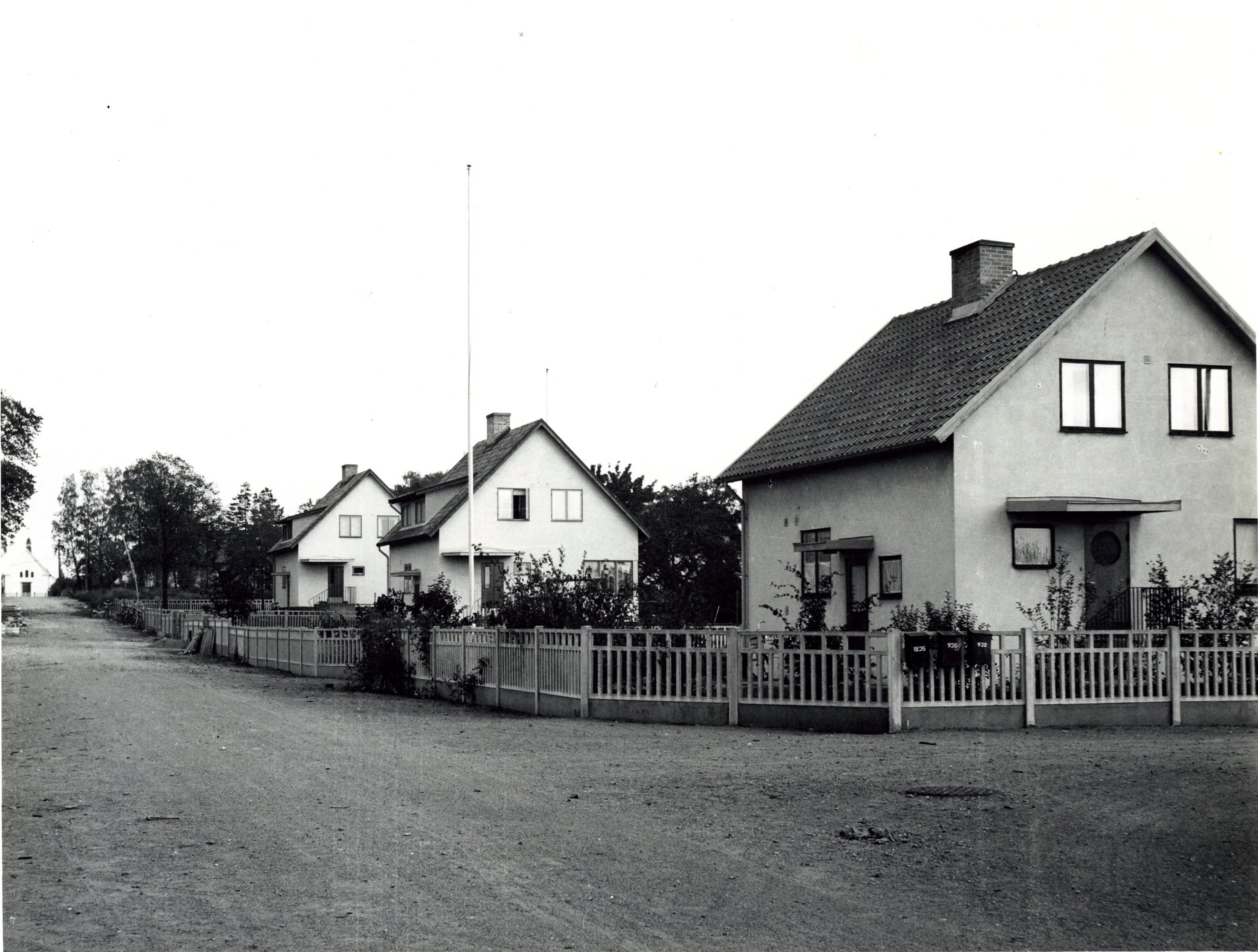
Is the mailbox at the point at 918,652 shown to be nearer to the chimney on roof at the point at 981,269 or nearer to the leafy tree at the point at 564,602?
the leafy tree at the point at 564,602

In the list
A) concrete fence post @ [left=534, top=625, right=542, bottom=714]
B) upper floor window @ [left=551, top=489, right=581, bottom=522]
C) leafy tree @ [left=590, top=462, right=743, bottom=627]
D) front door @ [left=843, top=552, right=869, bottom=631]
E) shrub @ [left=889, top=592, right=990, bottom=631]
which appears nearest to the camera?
shrub @ [left=889, top=592, right=990, bottom=631]

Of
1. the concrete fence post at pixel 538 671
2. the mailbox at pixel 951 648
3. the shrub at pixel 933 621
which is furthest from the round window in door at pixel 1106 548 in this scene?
the concrete fence post at pixel 538 671

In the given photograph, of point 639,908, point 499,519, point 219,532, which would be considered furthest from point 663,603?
point 219,532

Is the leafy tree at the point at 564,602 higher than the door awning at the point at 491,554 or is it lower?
lower

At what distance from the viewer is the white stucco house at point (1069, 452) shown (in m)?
22.4

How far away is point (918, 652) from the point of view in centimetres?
1664

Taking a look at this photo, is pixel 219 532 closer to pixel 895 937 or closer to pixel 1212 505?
pixel 1212 505

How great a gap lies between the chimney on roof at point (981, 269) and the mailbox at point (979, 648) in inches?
450

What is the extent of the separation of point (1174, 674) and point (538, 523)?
119ft

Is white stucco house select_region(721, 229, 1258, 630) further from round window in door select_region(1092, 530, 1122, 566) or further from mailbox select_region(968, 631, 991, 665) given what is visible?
mailbox select_region(968, 631, 991, 665)

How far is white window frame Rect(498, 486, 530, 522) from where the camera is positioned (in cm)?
5175

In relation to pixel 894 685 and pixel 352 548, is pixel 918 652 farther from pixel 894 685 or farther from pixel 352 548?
pixel 352 548

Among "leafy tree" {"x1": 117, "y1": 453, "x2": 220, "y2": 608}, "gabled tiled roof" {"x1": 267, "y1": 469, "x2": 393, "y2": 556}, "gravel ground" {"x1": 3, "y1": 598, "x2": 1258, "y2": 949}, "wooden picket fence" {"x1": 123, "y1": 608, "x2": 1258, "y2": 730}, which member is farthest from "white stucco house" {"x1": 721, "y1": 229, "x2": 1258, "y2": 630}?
"leafy tree" {"x1": 117, "y1": 453, "x2": 220, "y2": 608}

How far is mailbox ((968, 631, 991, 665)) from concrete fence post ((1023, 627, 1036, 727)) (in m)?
0.53
